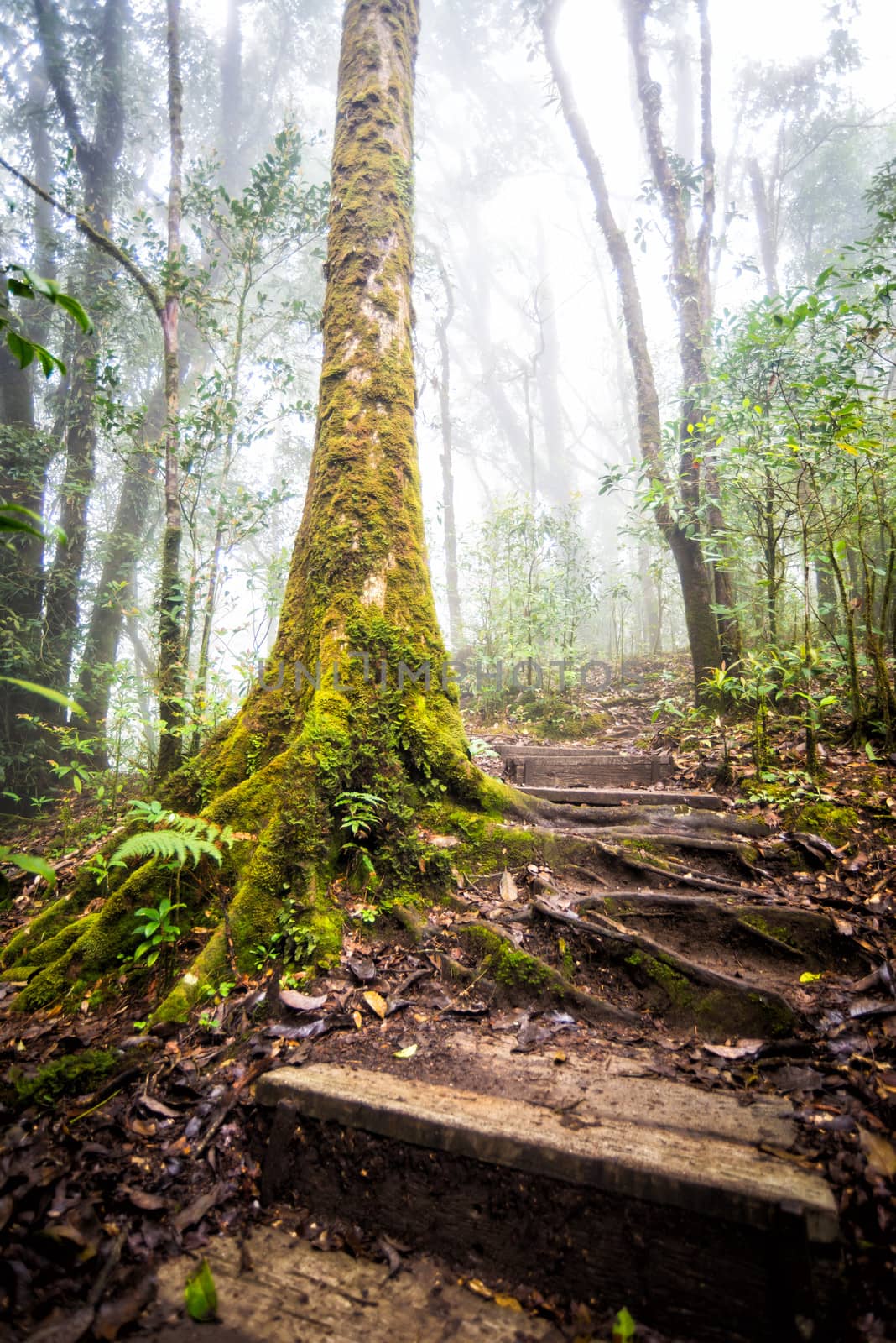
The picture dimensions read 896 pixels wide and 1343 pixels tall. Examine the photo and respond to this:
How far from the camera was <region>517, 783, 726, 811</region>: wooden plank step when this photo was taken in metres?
4.02

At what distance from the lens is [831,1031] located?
7.05 feet

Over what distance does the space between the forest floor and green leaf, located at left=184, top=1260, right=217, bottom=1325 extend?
75 millimetres

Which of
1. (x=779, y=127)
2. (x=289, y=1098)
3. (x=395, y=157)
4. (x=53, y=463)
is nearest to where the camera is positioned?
(x=289, y=1098)

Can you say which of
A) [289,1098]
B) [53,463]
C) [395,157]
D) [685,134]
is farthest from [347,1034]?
[685,134]

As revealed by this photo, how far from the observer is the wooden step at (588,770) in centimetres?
534

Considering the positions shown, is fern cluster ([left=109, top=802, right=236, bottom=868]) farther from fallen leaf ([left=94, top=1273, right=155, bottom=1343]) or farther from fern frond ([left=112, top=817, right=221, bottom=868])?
fallen leaf ([left=94, top=1273, right=155, bottom=1343])

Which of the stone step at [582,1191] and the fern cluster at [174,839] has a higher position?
the fern cluster at [174,839]

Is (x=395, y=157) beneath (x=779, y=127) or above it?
beneath

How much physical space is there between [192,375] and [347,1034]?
1990cm

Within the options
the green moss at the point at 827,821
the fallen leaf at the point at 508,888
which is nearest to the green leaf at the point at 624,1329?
the fallen leaf at the point at 508,888

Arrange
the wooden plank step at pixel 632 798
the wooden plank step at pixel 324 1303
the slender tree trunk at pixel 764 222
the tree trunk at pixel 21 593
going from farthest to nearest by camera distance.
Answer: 1. the slender tree trunk at pixel 764 222
2. the tree trunk at pixel 21 593
3. the wooden plank step at pixel 632 798
4. the wooden plank step at pixel 324 1303

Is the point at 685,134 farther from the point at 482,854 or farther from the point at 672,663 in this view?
the point at 482,854

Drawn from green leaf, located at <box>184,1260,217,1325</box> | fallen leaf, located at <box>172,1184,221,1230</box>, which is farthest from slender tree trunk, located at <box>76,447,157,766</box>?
green leaf, located at <box>184,1260,217,1325</box>

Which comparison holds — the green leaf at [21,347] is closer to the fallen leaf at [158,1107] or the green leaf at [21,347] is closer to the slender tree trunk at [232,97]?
the fallen leaf at [158,1107]
